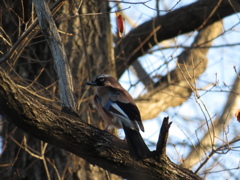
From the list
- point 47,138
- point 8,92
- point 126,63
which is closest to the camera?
point 8,92

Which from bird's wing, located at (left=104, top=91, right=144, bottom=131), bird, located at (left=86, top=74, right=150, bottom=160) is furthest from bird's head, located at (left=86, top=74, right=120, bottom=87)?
bird's wing, located at (left=104, top=91, right=144, bottom=131)

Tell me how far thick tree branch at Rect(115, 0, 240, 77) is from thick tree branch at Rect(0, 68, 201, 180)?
4268mm

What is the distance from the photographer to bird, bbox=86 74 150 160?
4696mm

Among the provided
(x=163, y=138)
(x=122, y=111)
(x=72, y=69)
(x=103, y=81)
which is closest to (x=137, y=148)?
(x=163, y=138)

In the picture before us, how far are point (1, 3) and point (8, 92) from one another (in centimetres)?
427

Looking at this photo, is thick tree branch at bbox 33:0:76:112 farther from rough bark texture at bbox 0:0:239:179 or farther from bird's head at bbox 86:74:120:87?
bird's head at bbox 86:74:120:87

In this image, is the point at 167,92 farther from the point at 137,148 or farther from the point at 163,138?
the point at 163,138

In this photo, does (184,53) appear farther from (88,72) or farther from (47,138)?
(47,138)

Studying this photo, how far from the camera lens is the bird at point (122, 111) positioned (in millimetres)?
4696

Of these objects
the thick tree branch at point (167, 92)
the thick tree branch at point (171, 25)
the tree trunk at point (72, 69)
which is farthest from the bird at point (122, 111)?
the thick tree branch at point (167, 92)

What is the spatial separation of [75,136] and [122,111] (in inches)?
45.4

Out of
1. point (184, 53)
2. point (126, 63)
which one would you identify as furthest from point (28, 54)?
point (184, 53)

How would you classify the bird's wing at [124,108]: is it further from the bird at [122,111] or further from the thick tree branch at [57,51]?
the thick tree branch at [57,51]

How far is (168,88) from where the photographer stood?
9.62 meters
